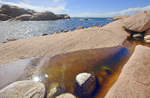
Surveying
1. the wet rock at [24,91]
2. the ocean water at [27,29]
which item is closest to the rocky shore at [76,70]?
the wet rock at [24,91]

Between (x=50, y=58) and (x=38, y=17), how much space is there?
5085cm

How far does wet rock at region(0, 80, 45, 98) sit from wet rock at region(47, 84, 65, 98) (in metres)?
0.21

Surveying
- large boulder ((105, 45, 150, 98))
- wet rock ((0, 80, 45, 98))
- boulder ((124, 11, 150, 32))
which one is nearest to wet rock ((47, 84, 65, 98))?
wet rock ((0, 80, 45, 98))

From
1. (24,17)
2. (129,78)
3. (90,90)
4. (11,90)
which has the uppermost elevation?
(24,17)

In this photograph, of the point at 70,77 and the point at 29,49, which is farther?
the point at 29,49

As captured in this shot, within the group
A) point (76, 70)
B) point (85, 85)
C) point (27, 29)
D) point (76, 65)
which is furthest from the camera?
point (27, 29)

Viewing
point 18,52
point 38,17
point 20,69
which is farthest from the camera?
point 38,17

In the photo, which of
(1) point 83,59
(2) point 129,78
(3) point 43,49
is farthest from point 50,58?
(2) point 129,78

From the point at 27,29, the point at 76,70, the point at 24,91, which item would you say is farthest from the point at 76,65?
the point at 27,29

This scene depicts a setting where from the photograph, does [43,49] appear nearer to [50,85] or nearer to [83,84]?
[50,85]

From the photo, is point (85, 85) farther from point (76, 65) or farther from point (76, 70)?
point (76, 65)

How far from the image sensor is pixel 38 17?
47.3 meters

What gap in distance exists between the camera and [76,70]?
337 centimetres

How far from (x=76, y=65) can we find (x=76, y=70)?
13.4 inches
